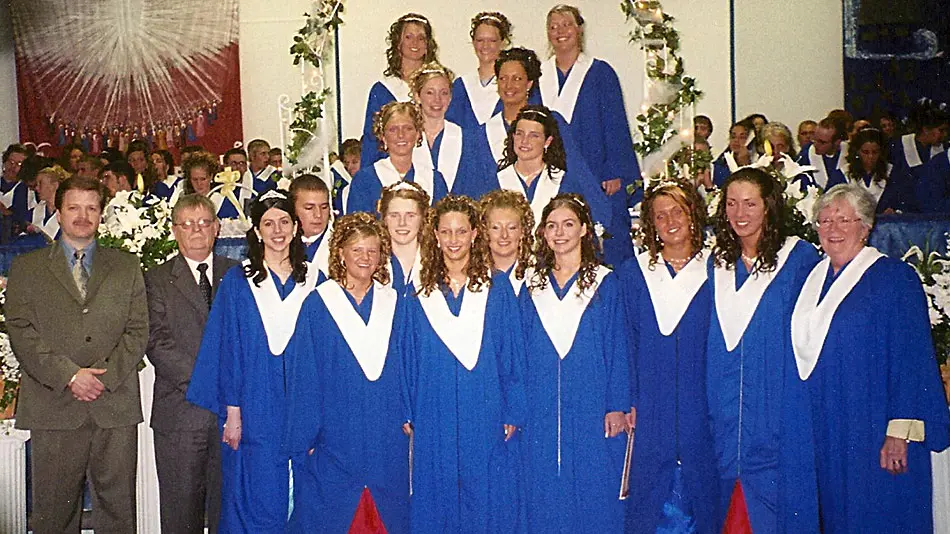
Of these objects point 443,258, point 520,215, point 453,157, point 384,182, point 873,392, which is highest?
point 453,157

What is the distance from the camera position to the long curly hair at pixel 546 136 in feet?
20.5

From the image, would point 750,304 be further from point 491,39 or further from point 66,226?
point 66,226

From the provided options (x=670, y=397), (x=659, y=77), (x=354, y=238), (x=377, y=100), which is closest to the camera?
(x=354, y=238)

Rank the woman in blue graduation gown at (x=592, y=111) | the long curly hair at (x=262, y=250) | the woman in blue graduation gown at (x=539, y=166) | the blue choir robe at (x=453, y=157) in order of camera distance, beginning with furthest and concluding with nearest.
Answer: the woman in blue graduation gown at (x=592, y=111)
the blue choir robe at (x=453, y=157)
the woman in blue graduation gown at (x=539, y=166)
the long curly hair at (x=262, y=250)

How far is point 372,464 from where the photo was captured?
17.8ft

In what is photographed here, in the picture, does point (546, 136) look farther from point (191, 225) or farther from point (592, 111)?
point (191, 225)

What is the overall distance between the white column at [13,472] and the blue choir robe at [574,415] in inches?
105

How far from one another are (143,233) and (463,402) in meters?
2.41

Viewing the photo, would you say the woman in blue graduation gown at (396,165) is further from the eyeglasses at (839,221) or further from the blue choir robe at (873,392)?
the blue choir robe at (873,392)

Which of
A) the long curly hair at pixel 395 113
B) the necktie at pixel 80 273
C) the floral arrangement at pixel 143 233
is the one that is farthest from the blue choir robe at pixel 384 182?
the necktie at pixel 80 273

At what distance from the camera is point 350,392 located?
17.9 ft

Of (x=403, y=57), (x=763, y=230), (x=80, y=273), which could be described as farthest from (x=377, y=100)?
(x=763, y=230)

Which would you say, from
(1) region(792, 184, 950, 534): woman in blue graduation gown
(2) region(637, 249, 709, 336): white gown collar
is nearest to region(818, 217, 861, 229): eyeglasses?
(1) region(792, 184, 950, 534): woman in blue graduation gown

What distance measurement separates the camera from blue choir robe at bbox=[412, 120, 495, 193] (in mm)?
6637
